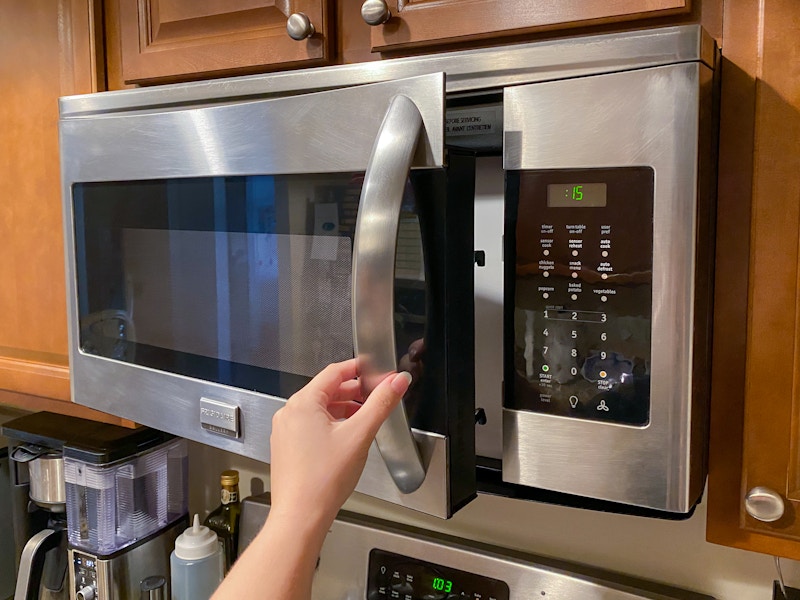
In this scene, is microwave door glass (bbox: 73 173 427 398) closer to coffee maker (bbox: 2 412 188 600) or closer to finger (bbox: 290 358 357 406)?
finger (bbox: 290 358 357 406)

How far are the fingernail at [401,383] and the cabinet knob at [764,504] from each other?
308 millimetres

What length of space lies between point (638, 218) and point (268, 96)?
39 cm

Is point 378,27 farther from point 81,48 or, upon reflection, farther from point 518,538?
point 518,538

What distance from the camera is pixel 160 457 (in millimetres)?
1239

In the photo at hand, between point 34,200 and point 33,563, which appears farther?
point 33,563

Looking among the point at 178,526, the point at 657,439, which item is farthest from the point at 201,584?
the point at 657,439

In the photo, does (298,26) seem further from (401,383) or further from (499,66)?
(401,383)

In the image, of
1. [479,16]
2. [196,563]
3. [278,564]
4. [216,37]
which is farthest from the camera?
[196,563]

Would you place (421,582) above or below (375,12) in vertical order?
below

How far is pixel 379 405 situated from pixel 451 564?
1.76ft

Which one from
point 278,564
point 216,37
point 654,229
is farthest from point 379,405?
point 216,37

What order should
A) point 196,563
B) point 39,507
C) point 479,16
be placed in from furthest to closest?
1. point 39,507
2. point 196,563
3. point 479,16

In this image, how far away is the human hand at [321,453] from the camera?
0.57 m

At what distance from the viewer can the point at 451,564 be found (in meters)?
1.02
